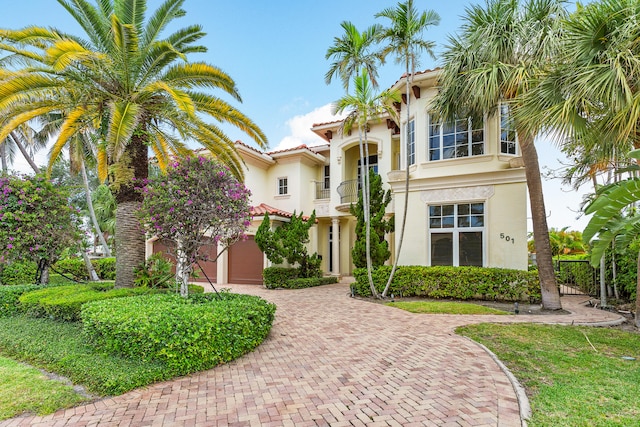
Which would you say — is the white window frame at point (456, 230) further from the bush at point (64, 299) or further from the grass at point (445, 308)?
the bush at point (64, 299)

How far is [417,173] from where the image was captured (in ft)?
44.9

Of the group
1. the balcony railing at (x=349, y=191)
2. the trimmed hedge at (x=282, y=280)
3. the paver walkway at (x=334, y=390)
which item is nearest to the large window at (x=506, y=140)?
the balcony railing at (x=349, y=191)

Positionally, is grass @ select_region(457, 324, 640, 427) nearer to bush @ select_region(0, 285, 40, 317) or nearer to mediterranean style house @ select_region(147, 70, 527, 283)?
mediterranean style house @ select_region(147, 70, 527, 283)

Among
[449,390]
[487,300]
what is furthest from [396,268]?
[449,390]

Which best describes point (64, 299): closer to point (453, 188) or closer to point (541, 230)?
point (453, 188)

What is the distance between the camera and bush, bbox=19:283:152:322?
7.33m

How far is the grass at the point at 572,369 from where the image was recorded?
158 inches

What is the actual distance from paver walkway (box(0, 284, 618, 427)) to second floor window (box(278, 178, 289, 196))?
13604 millimetres

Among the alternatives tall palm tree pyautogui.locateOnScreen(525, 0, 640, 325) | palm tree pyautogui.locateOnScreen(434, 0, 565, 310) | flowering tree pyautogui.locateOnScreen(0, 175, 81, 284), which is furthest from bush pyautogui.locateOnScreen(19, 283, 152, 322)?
palm tree pyautogui.locateOnScreen(434, 0, 565, 310)

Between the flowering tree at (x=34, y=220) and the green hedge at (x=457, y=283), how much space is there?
991 centimetres

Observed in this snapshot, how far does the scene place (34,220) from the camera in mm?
9375

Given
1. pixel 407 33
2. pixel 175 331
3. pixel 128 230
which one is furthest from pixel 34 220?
pixel 407 33

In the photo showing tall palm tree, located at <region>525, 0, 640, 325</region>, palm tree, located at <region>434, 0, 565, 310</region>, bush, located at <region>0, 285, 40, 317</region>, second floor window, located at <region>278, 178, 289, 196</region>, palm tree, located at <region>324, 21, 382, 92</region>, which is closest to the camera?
tall palm tree, located at <region>525, 0, 640, 325</region>

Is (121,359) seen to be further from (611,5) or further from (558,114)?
(611,5)
